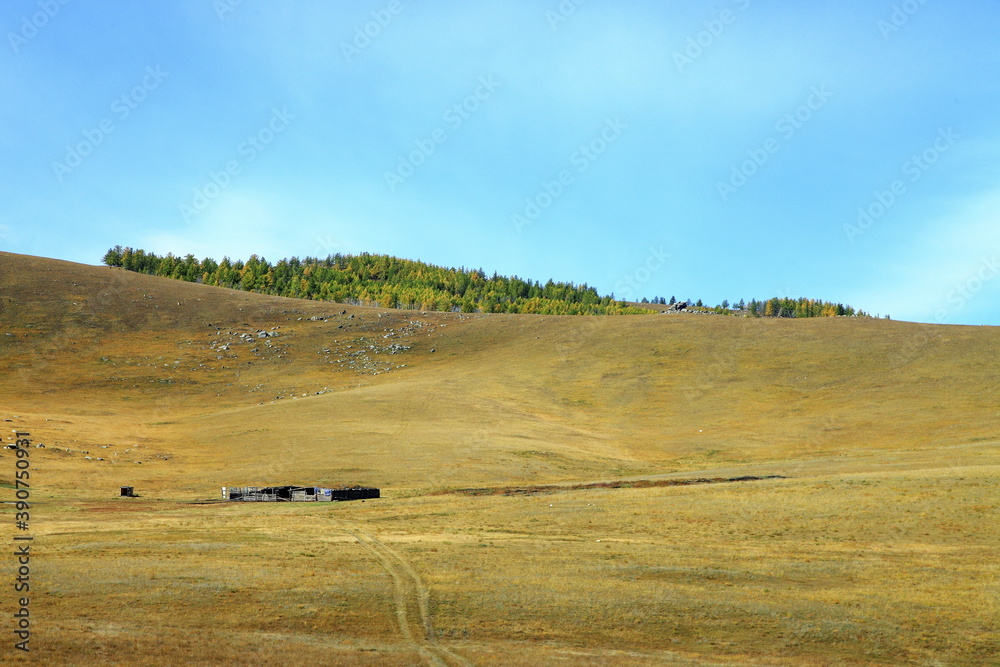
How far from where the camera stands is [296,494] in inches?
2115

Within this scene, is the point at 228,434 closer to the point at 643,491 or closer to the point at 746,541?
the point at 643,491

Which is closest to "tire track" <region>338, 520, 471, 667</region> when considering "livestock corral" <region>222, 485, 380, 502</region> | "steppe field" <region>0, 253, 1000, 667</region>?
"steppe field" <region>0, 253, 1000, 667</region>

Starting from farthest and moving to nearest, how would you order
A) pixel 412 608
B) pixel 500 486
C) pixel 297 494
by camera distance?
1. pixel 500 486
2. pixel 297 494
3. pixel 412 608

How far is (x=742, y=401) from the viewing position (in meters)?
92.6

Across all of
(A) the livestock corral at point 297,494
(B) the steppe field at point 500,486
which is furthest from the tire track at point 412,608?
(A) the livestock corral at point 297,494

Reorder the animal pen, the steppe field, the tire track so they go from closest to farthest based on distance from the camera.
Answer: the tire track → the steppe field → the animal pen

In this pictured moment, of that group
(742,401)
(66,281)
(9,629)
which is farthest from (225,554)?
(66,281)

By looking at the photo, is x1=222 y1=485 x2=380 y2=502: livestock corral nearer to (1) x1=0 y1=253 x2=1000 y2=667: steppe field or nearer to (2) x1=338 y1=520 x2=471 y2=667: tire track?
(1) x1=0 y1=253 x2=1000 y2=667: steppe field

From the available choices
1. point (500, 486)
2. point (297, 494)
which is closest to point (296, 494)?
point (297, 494)

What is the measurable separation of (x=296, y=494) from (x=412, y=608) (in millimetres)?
27211

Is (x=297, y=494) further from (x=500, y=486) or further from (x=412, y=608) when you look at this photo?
(x=412, y=608)

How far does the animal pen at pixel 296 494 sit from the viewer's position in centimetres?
5319

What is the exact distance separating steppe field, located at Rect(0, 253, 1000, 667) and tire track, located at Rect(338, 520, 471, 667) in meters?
0.15

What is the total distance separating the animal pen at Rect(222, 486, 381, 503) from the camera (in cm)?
5319
